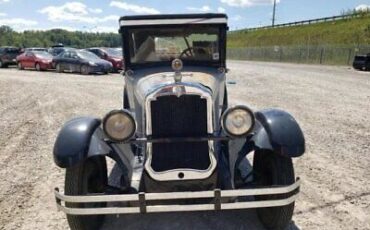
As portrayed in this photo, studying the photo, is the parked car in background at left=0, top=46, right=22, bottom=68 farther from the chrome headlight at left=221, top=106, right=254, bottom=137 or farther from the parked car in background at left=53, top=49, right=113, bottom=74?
the chrome headlight at left=221, top=106, right=254, bottom=137

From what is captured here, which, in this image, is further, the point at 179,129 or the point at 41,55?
the point at 41,55

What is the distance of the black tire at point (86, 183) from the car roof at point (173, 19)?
1.86 meters

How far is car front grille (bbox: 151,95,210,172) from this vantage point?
13.0 feet

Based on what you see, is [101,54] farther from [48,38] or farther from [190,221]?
[48,38]

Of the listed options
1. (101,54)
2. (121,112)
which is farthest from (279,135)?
(101,54)

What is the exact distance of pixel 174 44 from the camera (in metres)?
5.34

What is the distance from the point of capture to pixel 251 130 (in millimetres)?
3959

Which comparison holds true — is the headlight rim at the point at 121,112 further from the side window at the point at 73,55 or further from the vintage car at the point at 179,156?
the side window at the point at 73,55

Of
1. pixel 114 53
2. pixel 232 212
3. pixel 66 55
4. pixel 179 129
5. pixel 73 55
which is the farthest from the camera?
pixel 114 53

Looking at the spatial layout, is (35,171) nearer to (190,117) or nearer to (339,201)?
(190,117)

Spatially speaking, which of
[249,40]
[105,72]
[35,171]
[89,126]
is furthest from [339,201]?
[249,40]

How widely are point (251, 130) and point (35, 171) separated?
3700 mm

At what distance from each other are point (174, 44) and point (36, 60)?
23.1 meters

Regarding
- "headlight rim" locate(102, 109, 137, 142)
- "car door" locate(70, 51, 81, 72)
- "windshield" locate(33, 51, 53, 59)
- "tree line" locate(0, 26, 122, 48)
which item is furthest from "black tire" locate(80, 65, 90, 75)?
"tree line" locate(0, 26, 122, 48)
